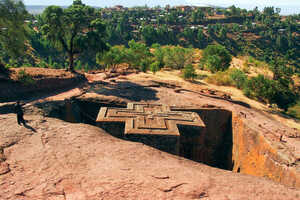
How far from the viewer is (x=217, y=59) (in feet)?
92.2

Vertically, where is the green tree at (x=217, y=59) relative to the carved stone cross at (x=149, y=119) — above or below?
above

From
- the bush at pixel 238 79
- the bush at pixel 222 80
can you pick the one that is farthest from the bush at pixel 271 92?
the bush at pixel 222 80

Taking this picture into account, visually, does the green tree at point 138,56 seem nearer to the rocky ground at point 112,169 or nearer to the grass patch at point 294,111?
the grass patch at point 294,111

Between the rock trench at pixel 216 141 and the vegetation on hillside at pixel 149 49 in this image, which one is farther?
the vegetation on hillside at pixel 149 49

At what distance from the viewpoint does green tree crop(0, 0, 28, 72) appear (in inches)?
549

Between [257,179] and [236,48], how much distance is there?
209 ft

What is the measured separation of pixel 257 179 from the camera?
5.51 metres

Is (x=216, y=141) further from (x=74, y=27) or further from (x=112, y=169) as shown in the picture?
(x=74, y=27)

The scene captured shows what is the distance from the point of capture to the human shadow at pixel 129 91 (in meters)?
13.8

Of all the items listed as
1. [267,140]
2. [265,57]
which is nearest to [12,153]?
[267,140]

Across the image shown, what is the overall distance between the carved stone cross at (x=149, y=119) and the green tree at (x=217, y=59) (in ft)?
65.2

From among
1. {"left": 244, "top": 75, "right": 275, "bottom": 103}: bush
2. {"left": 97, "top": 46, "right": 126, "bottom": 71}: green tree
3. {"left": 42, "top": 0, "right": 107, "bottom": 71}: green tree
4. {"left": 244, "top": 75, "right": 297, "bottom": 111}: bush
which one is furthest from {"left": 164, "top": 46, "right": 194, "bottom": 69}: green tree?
{"left": 42, "top": 0, "right": 107, "bottom": 71}: green tree

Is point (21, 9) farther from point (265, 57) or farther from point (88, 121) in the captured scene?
point (265, 57)

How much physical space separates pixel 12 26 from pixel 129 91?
851 cm
